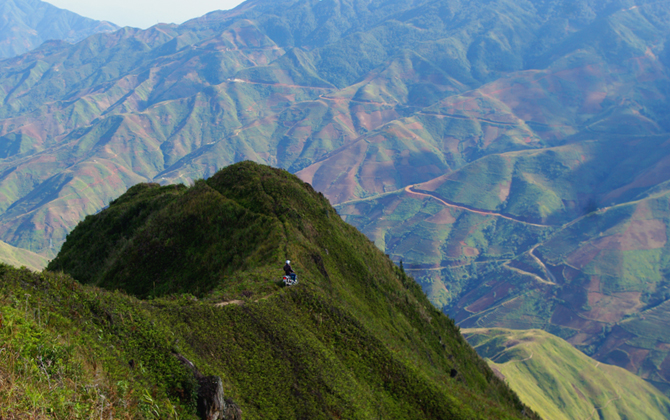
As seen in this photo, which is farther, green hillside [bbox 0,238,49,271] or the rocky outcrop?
green hillside [bbox 0,238,49,271]

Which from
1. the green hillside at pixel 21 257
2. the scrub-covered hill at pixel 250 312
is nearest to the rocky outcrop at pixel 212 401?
the scrub-covered hill at pixel 250 312

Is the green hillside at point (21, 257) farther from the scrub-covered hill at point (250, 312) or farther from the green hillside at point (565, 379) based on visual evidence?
the green hillside at point (565, 379)

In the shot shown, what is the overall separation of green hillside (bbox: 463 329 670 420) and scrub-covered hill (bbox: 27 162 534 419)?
107m

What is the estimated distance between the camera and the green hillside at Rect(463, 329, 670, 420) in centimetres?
13750

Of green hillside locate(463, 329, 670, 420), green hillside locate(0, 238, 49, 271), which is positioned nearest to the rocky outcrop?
green hillside locate(463, 329, 670, 420)

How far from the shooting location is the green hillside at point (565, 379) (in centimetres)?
13750

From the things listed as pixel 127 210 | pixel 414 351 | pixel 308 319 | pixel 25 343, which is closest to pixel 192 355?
pixel 25 343

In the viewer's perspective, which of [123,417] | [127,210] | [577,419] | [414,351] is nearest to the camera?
[123,417]

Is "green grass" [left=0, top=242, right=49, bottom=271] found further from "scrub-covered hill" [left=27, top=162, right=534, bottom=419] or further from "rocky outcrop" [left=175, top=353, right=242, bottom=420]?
"rocky outcrop" [left=175, top=353, right=242, bottom=420]

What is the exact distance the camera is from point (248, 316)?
20719 mm

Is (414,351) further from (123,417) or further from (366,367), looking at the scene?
(123,417)

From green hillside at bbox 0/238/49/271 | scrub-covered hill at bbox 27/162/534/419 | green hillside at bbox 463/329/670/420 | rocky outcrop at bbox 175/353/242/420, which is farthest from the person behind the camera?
green hillside at bbox 0/238/49/271

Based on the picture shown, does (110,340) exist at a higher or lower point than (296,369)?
higher

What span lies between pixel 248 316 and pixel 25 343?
430 inches
